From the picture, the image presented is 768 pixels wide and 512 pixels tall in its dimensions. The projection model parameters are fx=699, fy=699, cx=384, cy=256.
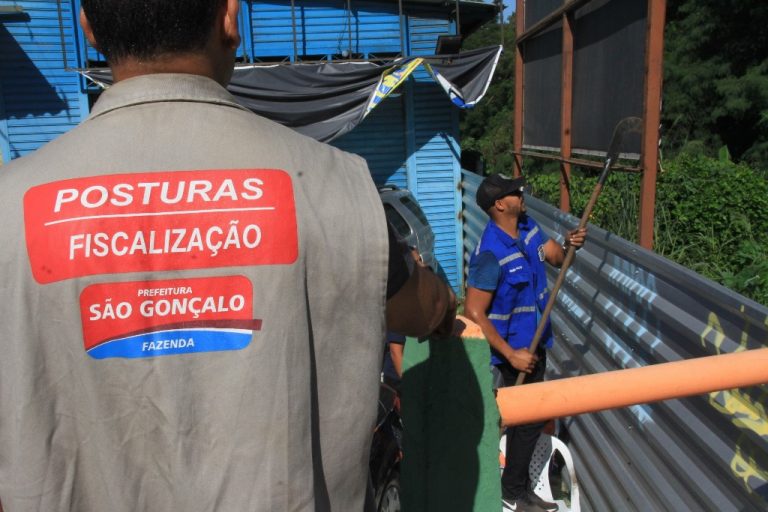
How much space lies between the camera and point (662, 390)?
1.42 m

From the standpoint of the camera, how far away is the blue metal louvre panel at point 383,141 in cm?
1003

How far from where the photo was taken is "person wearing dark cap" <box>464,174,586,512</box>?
3.85 meters

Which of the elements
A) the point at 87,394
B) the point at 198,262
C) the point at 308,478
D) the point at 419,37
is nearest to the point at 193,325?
the point at 198,262

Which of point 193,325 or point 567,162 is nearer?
point 193,325

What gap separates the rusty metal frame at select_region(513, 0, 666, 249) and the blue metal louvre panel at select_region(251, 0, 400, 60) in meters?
3.36

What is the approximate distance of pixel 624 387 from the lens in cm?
141

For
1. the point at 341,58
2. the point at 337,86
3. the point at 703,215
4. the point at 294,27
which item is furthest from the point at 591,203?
the point at 341,58

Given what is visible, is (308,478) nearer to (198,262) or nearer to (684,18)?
(198,262)

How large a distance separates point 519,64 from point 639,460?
15.8ft

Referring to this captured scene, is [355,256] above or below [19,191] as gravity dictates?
below

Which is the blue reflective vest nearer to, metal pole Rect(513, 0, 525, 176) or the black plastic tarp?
metal pole Rect(513, 0, 525, 176)

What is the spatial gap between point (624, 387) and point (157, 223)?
950 mm

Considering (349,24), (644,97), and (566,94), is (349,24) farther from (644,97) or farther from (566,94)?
(644,97)

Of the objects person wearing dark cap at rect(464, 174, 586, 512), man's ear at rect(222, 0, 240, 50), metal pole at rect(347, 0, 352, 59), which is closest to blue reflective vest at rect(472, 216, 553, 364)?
person wearing dark cap at rect(464, 174, 586, 512)
